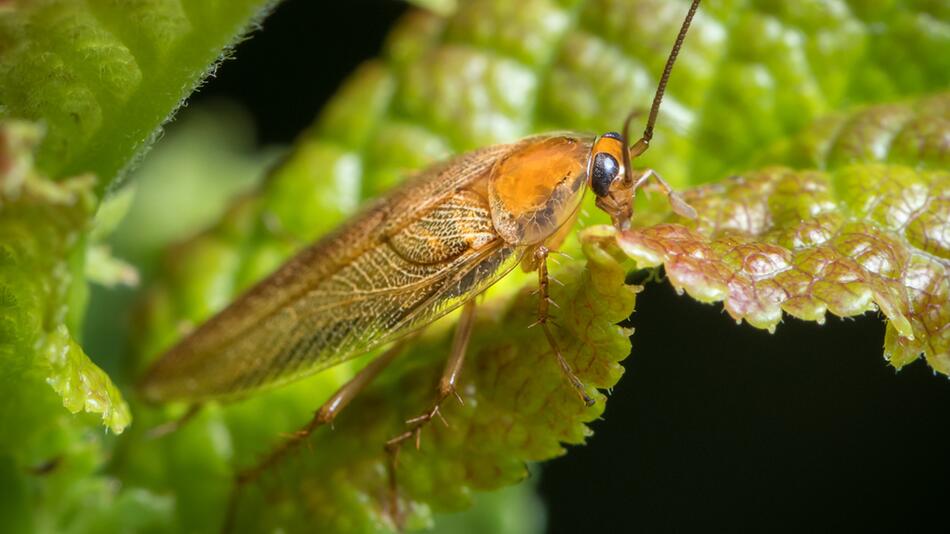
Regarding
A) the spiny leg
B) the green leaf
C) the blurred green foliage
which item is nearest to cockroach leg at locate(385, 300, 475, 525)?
the blurred green foliage

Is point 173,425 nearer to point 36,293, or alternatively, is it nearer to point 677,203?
point 36,293

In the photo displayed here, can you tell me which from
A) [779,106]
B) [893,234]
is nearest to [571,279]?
[893,234]

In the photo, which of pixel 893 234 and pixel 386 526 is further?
pixel 386 526

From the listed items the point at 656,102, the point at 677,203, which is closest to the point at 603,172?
the point at 656,102

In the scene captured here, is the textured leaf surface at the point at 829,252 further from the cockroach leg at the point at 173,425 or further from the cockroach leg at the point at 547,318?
the cockroach leg at the point at 173,425

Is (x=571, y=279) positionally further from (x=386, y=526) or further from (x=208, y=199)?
(x=208, y=199)

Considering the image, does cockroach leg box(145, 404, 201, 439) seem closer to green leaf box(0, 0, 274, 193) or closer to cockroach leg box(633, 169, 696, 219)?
green leaf box(0, 0, 274, 193)
